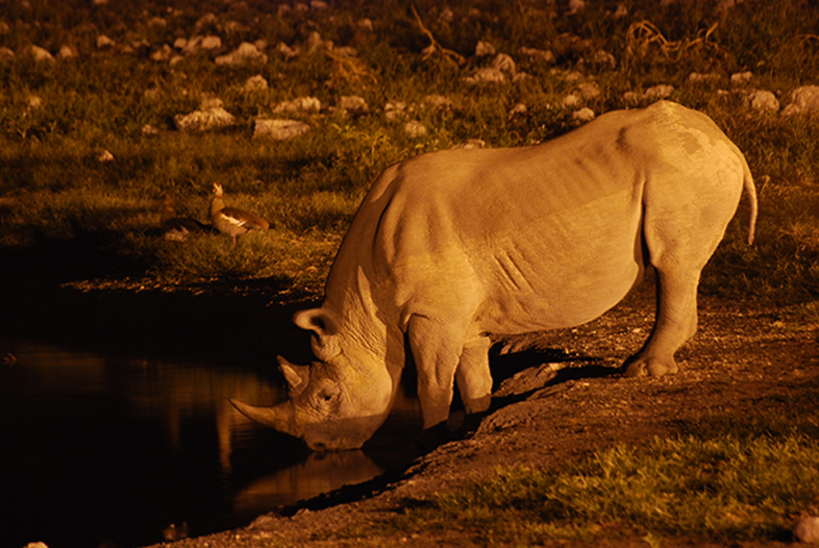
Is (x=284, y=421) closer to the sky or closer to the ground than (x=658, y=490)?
closer to the ground

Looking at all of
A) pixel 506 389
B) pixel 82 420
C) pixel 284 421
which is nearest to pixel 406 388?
pixel 506 389

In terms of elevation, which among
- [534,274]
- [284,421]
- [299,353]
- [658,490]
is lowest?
[299,353]

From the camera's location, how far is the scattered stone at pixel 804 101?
1348 centimetres

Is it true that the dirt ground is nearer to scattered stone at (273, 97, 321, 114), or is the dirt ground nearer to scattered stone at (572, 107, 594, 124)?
scattered stone at (572, 107, 594, 124)

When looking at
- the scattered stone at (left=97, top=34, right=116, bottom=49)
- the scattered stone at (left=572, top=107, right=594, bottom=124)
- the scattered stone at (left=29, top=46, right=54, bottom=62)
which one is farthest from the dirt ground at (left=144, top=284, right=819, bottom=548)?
the scattered stone at (left=97, top=34, right=116, bottom=49)

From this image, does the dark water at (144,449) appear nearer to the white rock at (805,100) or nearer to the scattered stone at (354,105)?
the scattered stone at (354,105)

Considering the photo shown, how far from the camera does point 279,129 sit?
595 inches

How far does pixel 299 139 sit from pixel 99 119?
10.9 feet

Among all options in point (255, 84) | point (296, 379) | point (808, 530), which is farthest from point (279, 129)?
point (808, 530)

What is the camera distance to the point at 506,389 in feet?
21.3

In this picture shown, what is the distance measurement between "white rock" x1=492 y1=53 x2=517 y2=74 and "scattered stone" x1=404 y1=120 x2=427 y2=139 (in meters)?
3.20

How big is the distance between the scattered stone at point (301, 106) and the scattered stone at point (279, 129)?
0.59m

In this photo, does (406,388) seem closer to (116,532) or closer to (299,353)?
(299,353)

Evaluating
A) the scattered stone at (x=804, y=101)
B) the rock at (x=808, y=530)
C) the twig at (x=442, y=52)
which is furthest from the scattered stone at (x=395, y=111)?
the rock at (x=808, y=530)
